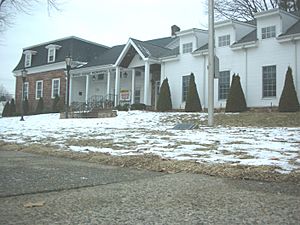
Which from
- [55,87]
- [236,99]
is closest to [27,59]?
[55,87]

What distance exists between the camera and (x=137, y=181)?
4676 millimetres

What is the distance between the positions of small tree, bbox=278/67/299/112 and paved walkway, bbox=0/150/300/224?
13.8 meters

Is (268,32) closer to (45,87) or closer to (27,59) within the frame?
(45,87)

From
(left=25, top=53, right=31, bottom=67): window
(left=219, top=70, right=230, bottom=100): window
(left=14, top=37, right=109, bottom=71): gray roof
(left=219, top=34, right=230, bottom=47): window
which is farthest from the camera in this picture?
(left=25, top=53, right=31, bottom=67): window

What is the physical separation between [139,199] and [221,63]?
1971cm

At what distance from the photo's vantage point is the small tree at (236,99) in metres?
19.5

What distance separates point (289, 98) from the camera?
1766cm

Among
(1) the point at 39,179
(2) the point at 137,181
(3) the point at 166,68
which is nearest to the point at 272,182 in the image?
(2) the point at 137,181

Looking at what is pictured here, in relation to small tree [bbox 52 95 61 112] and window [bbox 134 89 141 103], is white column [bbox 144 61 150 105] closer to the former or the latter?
window [bbox 134 89 141 103]

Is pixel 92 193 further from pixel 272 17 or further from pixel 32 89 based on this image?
pixel 32 89

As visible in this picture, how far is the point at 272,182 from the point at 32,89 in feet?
114

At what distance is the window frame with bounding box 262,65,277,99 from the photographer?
20141 millimetres

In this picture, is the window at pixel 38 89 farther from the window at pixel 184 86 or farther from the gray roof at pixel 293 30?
the gray roof at pixel 293 30

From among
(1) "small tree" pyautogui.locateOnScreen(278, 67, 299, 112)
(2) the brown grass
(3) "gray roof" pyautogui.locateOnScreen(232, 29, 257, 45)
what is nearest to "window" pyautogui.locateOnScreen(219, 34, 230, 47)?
(3) "gray roof" pyautogui.locateOnScreen(232, 29, 257, 45)
